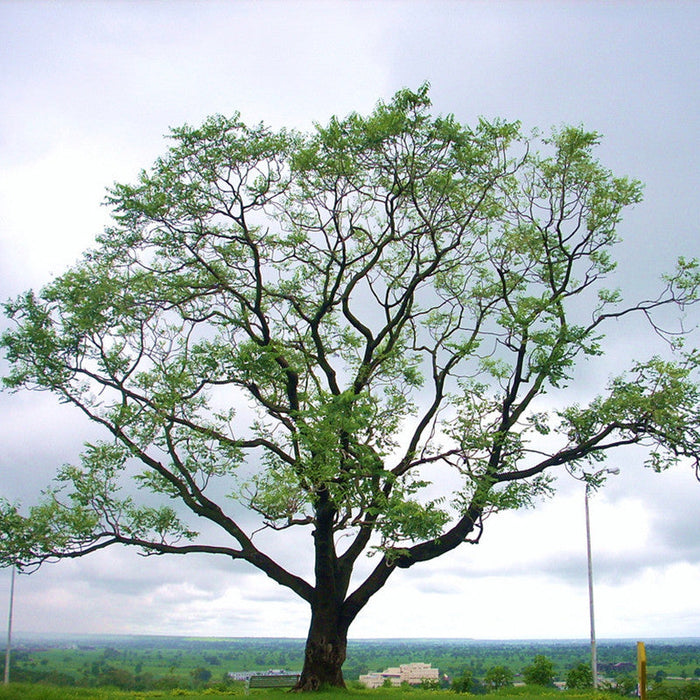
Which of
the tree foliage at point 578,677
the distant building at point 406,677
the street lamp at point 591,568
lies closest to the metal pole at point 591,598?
the street lamp at point 591,568

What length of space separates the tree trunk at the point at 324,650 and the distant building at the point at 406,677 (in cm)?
405

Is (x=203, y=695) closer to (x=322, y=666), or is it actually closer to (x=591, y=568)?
(x=322, y=666)

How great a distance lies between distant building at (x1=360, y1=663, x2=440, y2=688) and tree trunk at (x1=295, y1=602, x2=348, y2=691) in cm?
405

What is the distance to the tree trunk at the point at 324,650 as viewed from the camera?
1797cm

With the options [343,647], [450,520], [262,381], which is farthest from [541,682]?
[262,381]

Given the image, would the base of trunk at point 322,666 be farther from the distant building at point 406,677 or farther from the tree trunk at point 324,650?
the distant building at point 406,677

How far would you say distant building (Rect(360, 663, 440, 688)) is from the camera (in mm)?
24016

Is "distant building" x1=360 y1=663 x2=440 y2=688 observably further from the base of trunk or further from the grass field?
the grass field

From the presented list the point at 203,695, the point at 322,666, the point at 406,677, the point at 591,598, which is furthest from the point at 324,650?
the point at 406,677

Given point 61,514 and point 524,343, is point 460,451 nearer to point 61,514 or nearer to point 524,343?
point 524,343

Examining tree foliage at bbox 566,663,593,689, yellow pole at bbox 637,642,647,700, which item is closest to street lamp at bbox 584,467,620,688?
tree foliage at bbox 566,663,593,689

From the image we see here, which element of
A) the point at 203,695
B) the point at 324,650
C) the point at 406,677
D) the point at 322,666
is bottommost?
the point at 406,677

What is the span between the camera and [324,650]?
59.7 feet

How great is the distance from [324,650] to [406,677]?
12.8m
